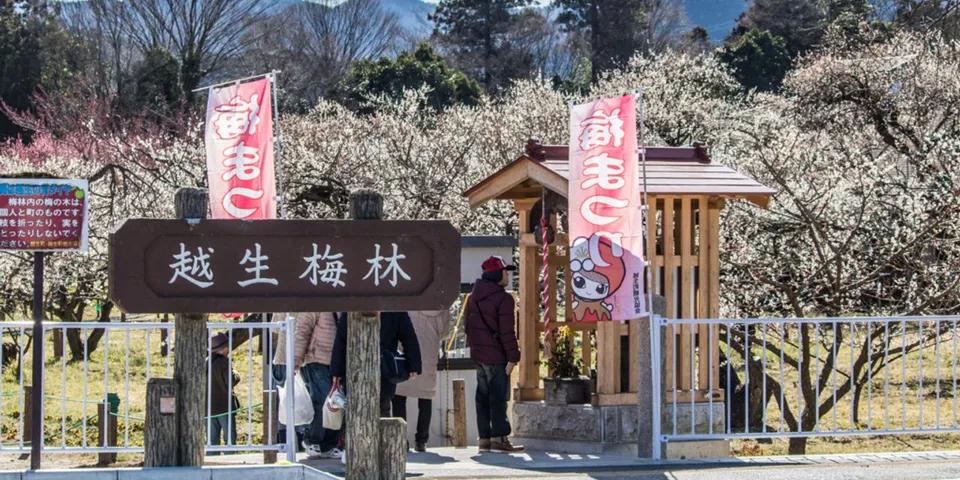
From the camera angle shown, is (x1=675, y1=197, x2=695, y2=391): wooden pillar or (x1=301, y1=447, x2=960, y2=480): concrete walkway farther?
(x1=675, y1=197, x2=695, y2=391): wooden pillar

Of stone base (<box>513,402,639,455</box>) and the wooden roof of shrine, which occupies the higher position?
the wooden roof of shrine

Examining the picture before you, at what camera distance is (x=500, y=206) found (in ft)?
54.3

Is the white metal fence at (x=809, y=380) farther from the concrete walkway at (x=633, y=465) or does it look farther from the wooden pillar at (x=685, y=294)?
the concrete walkway at (x=633, y=465)

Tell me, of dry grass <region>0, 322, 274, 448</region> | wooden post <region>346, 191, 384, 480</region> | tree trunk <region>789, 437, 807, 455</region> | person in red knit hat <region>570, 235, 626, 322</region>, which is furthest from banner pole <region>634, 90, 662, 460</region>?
dry grass <region>0, 322, 274, 448</region>

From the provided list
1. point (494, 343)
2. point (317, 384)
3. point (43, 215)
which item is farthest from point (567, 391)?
point (43, 215)

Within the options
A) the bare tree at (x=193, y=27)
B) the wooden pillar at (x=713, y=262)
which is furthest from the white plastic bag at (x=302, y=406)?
the bare tree at (x=193, y=27)

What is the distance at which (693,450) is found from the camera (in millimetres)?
8531

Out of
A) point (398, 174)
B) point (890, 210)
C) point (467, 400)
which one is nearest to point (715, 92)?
point (398, 174)

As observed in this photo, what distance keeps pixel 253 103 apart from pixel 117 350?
13.7m

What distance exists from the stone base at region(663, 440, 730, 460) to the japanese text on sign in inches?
169

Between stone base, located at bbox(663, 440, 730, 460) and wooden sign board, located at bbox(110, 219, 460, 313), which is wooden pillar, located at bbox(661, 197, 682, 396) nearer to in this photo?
stone base, located at bbox(663, 440, 730, 460)

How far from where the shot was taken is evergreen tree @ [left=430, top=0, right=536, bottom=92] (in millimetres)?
48938

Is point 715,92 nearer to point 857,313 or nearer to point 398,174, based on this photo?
point 398,174

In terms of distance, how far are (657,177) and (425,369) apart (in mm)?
2425
